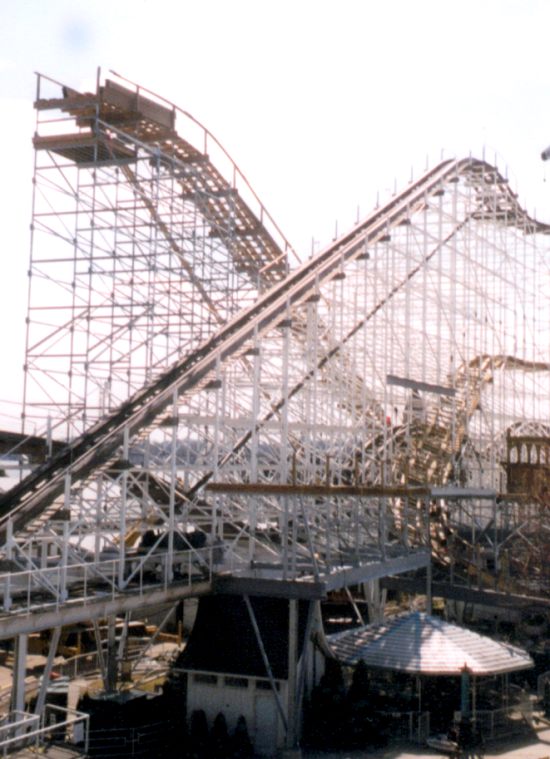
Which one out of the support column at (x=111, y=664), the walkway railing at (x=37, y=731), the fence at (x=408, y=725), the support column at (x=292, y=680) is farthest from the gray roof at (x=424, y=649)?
the walkway railing at (x=37, y=731)

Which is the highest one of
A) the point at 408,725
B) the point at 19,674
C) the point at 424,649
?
the point at 19,674

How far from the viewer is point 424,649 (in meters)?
18.4

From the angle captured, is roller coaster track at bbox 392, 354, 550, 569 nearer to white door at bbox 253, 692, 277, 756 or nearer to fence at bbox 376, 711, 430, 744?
fence at bbox 376, 711, 430, 744

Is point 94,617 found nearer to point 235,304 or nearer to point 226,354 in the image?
point 226,354

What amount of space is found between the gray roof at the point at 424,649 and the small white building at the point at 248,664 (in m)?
1.20

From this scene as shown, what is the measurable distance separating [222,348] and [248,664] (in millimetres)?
6369

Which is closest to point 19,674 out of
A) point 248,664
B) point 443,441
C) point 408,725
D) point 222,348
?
point 248,664

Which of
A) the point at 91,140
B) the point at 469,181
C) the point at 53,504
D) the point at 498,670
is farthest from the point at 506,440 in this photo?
the point at 53,504

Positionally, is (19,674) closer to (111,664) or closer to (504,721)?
(111,664)

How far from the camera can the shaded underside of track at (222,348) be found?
17500 mm

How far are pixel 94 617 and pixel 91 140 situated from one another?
1404cm

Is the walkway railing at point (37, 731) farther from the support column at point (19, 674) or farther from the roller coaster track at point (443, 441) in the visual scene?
the roller coaster track at point (443, 441)

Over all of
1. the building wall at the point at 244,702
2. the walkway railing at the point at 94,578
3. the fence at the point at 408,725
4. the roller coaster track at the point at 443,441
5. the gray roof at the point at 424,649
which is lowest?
the fence at the point at 408,725

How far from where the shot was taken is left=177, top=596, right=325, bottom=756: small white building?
1712cm
